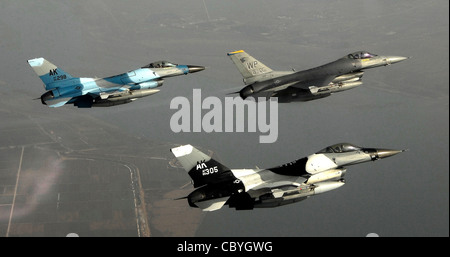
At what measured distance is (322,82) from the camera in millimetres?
46438

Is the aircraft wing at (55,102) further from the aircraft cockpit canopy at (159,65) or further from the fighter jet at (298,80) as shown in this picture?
the fighter jet at (298,80)

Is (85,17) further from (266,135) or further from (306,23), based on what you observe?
(266,135)

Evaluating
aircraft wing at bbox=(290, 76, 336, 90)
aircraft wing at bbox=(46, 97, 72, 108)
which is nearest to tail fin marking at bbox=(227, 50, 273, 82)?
aircraft wing at bbox=(290, 76, 336, 90)

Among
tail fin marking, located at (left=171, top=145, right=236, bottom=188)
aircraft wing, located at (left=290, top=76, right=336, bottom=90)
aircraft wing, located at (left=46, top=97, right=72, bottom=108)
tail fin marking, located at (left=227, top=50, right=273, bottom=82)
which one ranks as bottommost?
tail fin marking, located at (left=171, top=145, right=236, bottom=188)

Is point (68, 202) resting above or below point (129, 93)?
below

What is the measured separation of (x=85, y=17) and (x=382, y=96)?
149 feet

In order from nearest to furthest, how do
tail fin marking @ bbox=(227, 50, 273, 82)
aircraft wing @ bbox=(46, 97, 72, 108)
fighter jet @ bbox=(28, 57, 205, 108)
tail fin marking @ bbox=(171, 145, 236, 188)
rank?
tail fin marking @ bbox=(171, 145, 236, 188), aircraft wing @ bbox=(46, 97, 72, 108), fighter jet @ bbox=(28, 57, 205, 108), tail fin marking @ bbox=(227, 50, 273, 82)

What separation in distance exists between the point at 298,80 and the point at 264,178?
9921mm

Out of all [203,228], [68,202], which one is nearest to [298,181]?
[203,228]

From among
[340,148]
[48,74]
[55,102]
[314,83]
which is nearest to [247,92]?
[314,83]

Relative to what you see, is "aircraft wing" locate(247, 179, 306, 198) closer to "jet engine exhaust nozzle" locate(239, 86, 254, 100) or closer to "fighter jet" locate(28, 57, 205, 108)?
"jet engine exhaust nozzle" locate(239, 86, 254, 100)

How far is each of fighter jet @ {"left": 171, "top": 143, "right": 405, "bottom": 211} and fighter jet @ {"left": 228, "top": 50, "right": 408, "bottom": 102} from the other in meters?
7.55

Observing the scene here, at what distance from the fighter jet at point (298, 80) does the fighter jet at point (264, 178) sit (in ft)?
24.8

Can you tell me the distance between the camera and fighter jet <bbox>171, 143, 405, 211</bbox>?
37.6 meters
